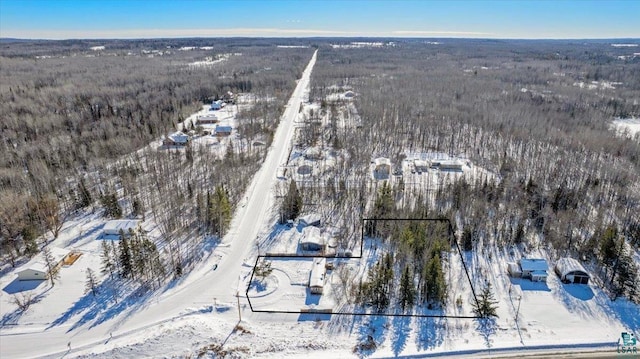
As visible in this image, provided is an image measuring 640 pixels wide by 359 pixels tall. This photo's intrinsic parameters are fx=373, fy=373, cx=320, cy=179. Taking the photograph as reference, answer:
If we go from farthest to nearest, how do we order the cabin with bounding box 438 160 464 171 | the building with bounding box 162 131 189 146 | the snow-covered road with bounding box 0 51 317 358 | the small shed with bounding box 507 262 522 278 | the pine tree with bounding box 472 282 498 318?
the building with bounding box 162 131 189 146 < the cabin with bounding box 438 160 464 171 < the small shed with bounding box 507 262 522 278 < the pine tree with bounding box 472 282 498 318 < the snow-covered road with bounding box 0 51 317 358

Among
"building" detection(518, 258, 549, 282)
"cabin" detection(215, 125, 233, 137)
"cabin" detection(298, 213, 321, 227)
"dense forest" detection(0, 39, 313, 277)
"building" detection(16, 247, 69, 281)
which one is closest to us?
"building" detection(16, 247, 69, 281)

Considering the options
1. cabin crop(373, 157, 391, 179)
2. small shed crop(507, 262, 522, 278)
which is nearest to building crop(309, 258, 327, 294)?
small shed crop(507, 262, 522, 278)

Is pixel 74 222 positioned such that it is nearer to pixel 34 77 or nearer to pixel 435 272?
pixel 435 272

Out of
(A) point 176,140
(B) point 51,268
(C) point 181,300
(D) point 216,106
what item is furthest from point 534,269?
(D) point 216,106

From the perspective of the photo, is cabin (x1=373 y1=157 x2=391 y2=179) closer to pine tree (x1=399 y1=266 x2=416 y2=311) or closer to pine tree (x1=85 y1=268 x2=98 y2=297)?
pine tree (x1=399 y1=266 x2=416 y2=311)

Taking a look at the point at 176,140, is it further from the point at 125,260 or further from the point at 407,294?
the point at 407,294
